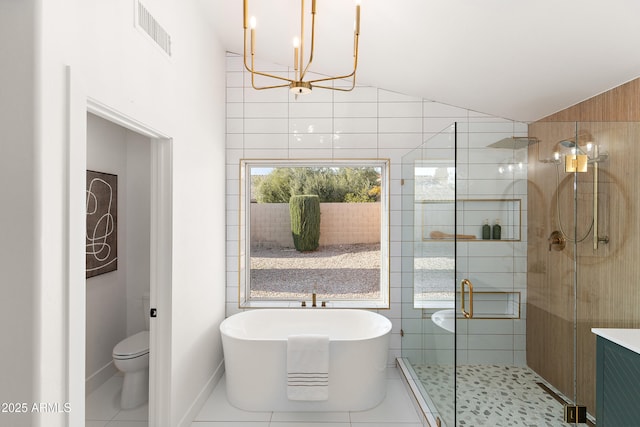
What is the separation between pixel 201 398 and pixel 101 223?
1612 mm

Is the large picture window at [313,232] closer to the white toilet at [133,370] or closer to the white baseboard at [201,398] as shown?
the white baseboard at [201,398]

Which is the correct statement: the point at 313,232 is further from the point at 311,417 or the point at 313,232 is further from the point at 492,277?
the point at 492,277

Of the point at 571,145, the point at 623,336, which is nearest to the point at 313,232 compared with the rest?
the point at 571,145

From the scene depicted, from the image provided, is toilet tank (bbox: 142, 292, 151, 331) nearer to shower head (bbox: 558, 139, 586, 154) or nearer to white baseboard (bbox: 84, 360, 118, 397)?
white baseboard (bbox: 84, 360, 118, 397)

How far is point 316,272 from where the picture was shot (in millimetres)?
3521

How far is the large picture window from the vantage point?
138 inches

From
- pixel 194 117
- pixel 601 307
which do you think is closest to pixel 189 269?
pixel 194 117

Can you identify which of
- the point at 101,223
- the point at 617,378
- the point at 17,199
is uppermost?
the point at 17,199

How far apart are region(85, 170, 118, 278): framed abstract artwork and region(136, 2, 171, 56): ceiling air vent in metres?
1.30

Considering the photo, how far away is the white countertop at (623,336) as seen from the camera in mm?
1724

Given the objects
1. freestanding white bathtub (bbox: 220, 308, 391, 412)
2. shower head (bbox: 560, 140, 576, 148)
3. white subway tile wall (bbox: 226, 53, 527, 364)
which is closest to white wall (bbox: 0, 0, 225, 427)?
freestanding white bathtub (bbox: 220, 308, 391, 412)

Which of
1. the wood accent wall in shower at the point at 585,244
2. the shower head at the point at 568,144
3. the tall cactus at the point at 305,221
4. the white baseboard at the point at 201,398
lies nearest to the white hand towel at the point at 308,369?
the white baseboard at the point at 201,398

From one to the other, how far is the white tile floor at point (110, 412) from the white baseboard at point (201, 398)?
31 centimetres

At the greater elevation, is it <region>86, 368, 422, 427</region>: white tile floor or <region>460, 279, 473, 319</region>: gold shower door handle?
<region>460, 279, 473, 319</region>: gold shower door handle
